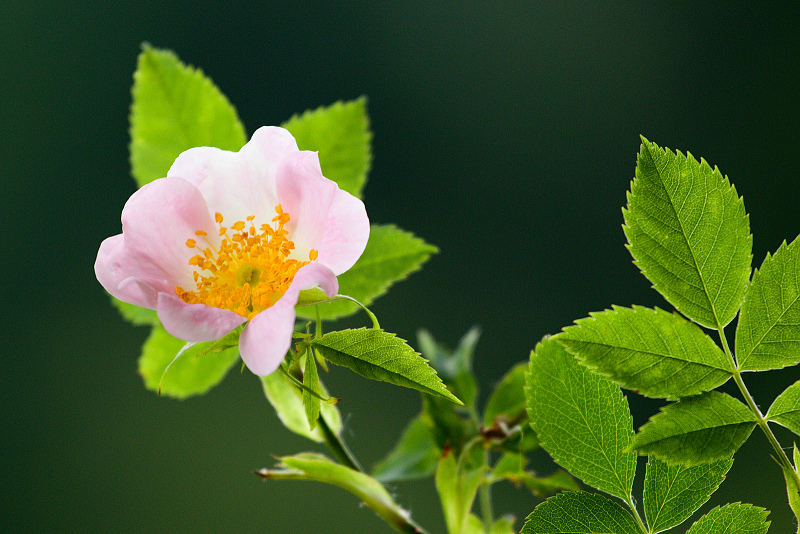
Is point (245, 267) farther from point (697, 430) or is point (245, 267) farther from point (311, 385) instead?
point (697, 430)

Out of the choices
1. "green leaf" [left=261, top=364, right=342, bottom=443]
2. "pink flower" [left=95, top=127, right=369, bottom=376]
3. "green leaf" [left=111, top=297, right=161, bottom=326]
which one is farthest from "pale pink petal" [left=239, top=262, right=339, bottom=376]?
"green leaf" [left=111, top=297, right=161, bottom=326]

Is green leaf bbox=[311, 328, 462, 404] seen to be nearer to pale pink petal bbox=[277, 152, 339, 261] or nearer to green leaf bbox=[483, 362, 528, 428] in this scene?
pale pink petal bbox=[277, 152, 339, 261]

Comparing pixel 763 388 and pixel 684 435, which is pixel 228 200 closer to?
pixel 684 435

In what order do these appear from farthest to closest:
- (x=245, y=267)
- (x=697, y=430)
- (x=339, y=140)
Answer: (x=339, y=140) → (x=245, y=267) → (x=697, y=430)

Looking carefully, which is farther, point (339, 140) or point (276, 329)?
point (339, 140)

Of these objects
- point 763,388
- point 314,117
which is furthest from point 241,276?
point 763,388

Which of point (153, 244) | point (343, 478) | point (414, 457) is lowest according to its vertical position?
point (414, 457)

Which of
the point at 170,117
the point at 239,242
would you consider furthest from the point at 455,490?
the point at 170,117
